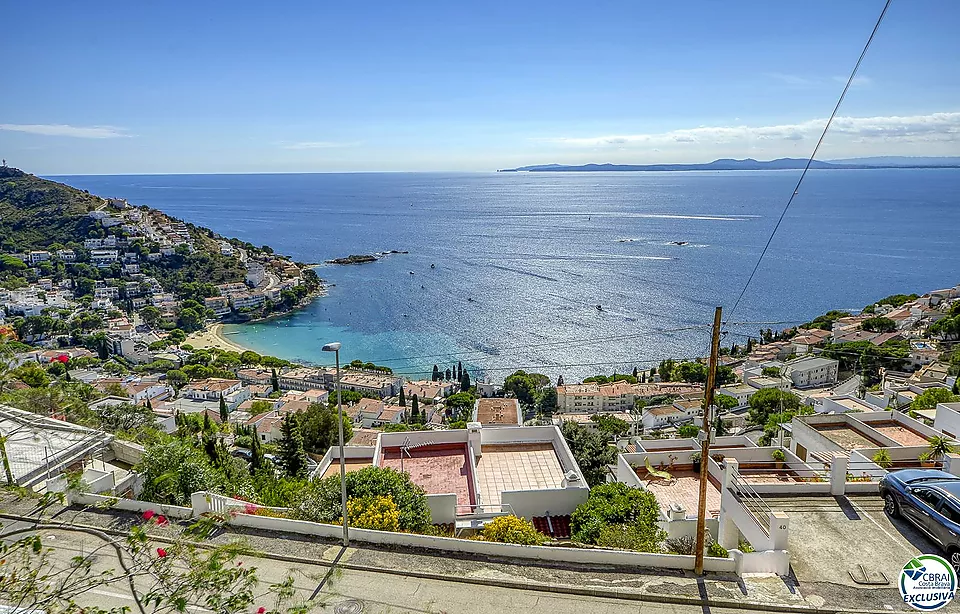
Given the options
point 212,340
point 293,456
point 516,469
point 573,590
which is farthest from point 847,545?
point 212,340

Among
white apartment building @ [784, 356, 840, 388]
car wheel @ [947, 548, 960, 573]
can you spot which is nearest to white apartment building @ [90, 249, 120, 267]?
white apartment building @ [784, 356, 840, 388]

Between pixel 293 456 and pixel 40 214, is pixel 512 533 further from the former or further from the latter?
pixel 40 214

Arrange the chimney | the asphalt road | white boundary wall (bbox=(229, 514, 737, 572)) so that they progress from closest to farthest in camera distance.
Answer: the asphalt road < white boundary wall (bbox=(229, 514, 737, 572)) < the chimney

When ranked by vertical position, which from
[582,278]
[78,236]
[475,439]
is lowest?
[582,278]

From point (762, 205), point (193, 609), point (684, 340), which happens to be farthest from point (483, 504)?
point (762, 205)

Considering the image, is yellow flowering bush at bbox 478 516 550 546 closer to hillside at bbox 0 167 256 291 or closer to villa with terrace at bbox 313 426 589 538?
villa with terrace at bbox 313 426 589 538

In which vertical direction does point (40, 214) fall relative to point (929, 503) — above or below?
above
